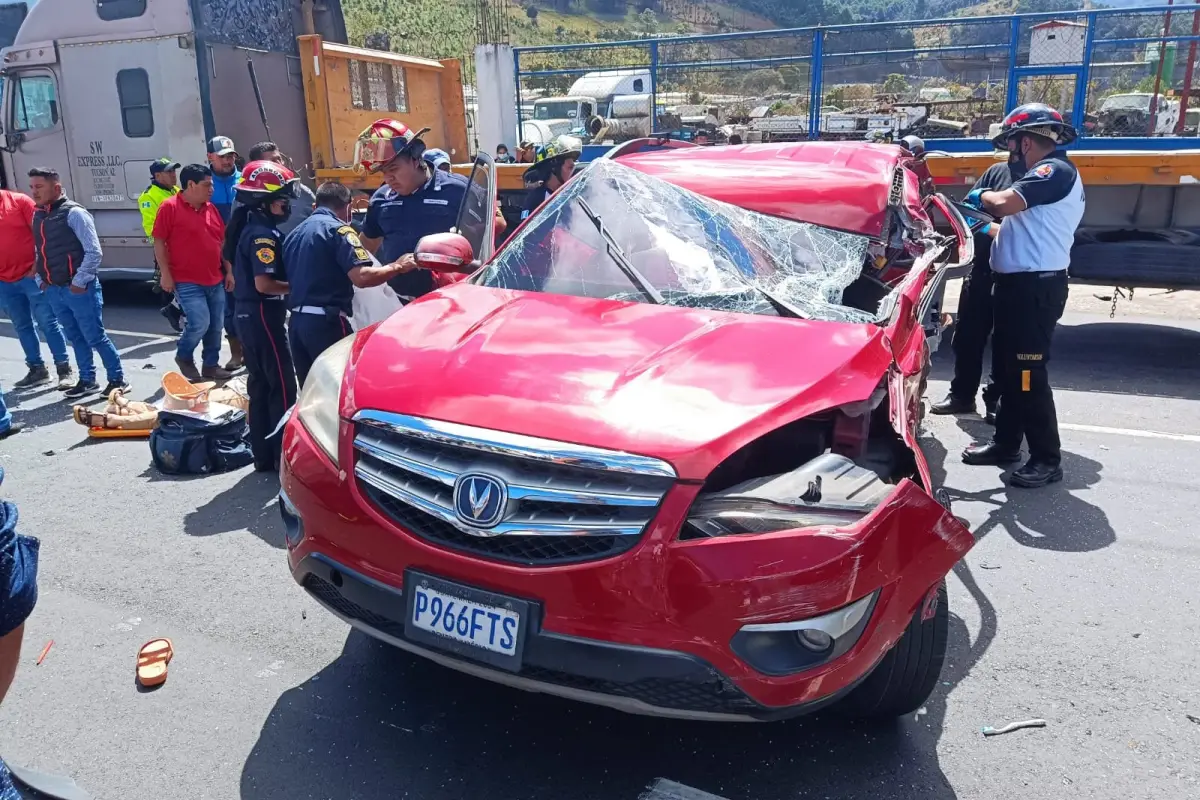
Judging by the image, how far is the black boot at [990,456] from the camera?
5129 mm

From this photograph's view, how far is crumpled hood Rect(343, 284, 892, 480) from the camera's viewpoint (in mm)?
2295

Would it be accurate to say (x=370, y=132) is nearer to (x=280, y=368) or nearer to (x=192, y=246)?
(x=280, y=368)

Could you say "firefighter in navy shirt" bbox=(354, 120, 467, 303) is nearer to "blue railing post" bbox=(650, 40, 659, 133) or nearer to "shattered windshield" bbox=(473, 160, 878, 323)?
"shattered windshield" bbox=(473, 160, 878, 323)

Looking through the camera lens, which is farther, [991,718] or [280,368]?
[280,368]

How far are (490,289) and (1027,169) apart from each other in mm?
3183

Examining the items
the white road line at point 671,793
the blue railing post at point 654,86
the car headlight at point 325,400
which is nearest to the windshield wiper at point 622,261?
the car headlight at point 325,400

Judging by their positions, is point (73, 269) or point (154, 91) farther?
point (154, 91)

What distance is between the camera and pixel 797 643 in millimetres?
2172

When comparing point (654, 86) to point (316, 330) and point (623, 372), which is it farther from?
point (623, 372)

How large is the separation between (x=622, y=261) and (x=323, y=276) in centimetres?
203

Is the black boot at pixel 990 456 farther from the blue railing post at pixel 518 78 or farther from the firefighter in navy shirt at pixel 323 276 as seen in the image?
the blue railing post at pixel 518 78

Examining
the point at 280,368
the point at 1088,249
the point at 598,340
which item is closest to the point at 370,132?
the point at 280,368

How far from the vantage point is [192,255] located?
23.4 feet

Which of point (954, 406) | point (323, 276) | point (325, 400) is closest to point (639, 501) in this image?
point (325, 400)
